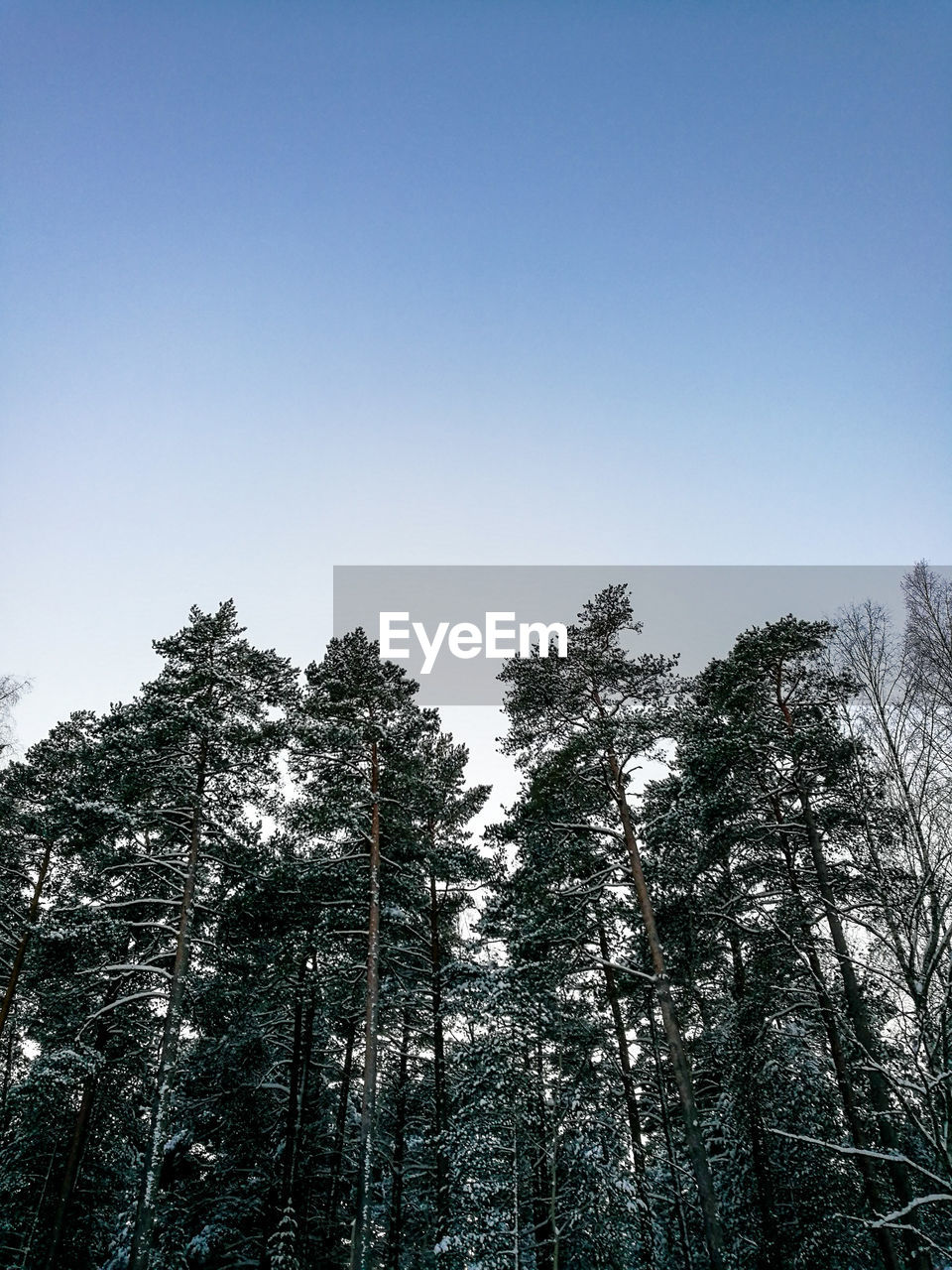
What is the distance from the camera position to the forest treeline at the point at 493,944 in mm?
13312

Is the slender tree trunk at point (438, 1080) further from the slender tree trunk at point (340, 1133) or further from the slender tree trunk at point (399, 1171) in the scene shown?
the slender tree trunk at point (340, 1133)

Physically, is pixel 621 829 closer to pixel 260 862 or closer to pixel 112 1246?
pixel 260 862

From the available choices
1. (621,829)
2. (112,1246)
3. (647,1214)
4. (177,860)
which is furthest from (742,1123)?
(112,1246)

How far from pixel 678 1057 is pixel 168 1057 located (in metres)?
9.12

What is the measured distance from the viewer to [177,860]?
14078 millimetres

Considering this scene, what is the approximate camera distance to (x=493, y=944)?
1770cm

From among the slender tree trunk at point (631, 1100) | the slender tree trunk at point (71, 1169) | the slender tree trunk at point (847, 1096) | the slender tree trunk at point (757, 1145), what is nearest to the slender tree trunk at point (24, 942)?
the slender tree trunk at point (71, 1169)

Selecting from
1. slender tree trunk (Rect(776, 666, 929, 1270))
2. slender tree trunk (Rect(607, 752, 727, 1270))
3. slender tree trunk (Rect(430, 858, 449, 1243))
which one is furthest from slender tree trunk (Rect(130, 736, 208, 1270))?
slender tree trunk (Rect(776, 666, 929, 1270))

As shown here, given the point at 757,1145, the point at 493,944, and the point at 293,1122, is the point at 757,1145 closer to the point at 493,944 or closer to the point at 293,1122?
the point at 493,944

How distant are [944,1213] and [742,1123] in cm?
787

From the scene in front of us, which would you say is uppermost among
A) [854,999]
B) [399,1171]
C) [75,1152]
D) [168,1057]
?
[854,999]

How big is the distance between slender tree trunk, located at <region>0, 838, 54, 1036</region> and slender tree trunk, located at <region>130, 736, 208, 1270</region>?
483 centimetres

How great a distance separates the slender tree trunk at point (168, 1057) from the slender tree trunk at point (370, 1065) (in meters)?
3.44

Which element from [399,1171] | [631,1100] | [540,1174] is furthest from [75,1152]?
[631,1100]
